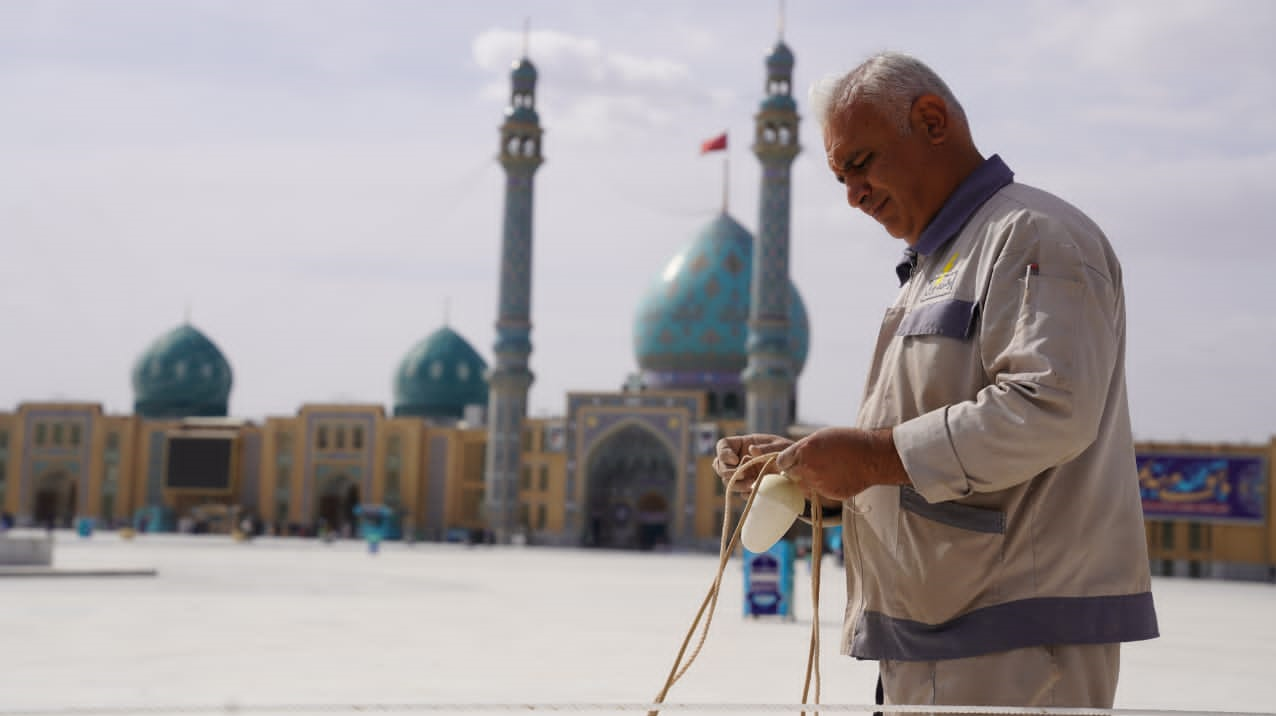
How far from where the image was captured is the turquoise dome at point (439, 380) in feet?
156

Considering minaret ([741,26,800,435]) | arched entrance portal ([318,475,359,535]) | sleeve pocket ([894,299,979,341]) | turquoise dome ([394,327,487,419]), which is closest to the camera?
sleeve pocket ([894,299,979,341])

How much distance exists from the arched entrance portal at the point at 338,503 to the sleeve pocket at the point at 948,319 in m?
42.6

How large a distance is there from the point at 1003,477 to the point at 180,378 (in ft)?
159

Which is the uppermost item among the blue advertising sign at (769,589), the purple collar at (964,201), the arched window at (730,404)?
the arched window at (730,404)

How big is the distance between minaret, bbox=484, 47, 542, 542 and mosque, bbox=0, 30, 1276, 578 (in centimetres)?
5

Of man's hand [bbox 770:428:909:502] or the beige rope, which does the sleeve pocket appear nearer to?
man's hand [bbox 770:428:909:502]

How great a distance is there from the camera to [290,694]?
23.9 ft

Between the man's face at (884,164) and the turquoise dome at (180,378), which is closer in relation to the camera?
the man's face at (884,164)

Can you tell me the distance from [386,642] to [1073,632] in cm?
899

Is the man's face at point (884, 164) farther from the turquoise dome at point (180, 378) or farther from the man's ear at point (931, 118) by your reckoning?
the turquoise dome at point (180, 378)

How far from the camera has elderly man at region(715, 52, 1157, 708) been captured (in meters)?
1.76

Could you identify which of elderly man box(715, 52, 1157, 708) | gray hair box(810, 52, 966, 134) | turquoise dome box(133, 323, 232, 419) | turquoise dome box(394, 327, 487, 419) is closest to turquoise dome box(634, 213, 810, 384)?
turquoise dome box(394, 327, 487, 419)

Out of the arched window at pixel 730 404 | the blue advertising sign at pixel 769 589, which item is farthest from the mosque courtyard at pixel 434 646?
the arched window at pixel 730 404

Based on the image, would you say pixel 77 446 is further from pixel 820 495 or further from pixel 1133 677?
pixel 820 495
